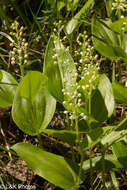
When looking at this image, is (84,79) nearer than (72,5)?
Yes

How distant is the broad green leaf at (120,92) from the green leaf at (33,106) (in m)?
0.41

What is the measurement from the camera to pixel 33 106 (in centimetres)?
177

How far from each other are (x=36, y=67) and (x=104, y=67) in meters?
0.68

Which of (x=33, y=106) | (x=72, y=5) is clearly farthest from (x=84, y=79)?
(x=72, y=5)

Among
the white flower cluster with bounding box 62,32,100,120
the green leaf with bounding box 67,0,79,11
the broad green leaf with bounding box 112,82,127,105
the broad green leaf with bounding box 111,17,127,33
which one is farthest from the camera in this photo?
the green leaf with bounding box 67,0,79,11

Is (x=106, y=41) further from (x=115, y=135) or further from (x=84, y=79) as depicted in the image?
(x=115, y=135)

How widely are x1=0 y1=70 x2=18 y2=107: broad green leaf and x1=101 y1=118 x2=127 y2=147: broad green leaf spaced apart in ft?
2.31

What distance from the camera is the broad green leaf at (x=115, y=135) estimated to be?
1578 millimetres

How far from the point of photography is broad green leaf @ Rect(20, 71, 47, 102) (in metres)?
1.59

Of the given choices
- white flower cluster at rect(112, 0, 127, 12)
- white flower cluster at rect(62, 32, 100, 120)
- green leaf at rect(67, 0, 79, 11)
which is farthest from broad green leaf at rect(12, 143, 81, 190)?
green leaf at rect(67, 0, 79, 11)

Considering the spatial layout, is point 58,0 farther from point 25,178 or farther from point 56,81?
point 25,178

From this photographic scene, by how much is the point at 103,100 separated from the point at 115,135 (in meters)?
0.28

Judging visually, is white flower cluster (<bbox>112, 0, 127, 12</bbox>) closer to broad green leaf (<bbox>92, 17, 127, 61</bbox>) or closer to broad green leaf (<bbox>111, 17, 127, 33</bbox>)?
broad green leaf (<bbox>111, 17, 127, 33</bbox>)

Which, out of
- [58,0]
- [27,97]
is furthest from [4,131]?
[58,0]
